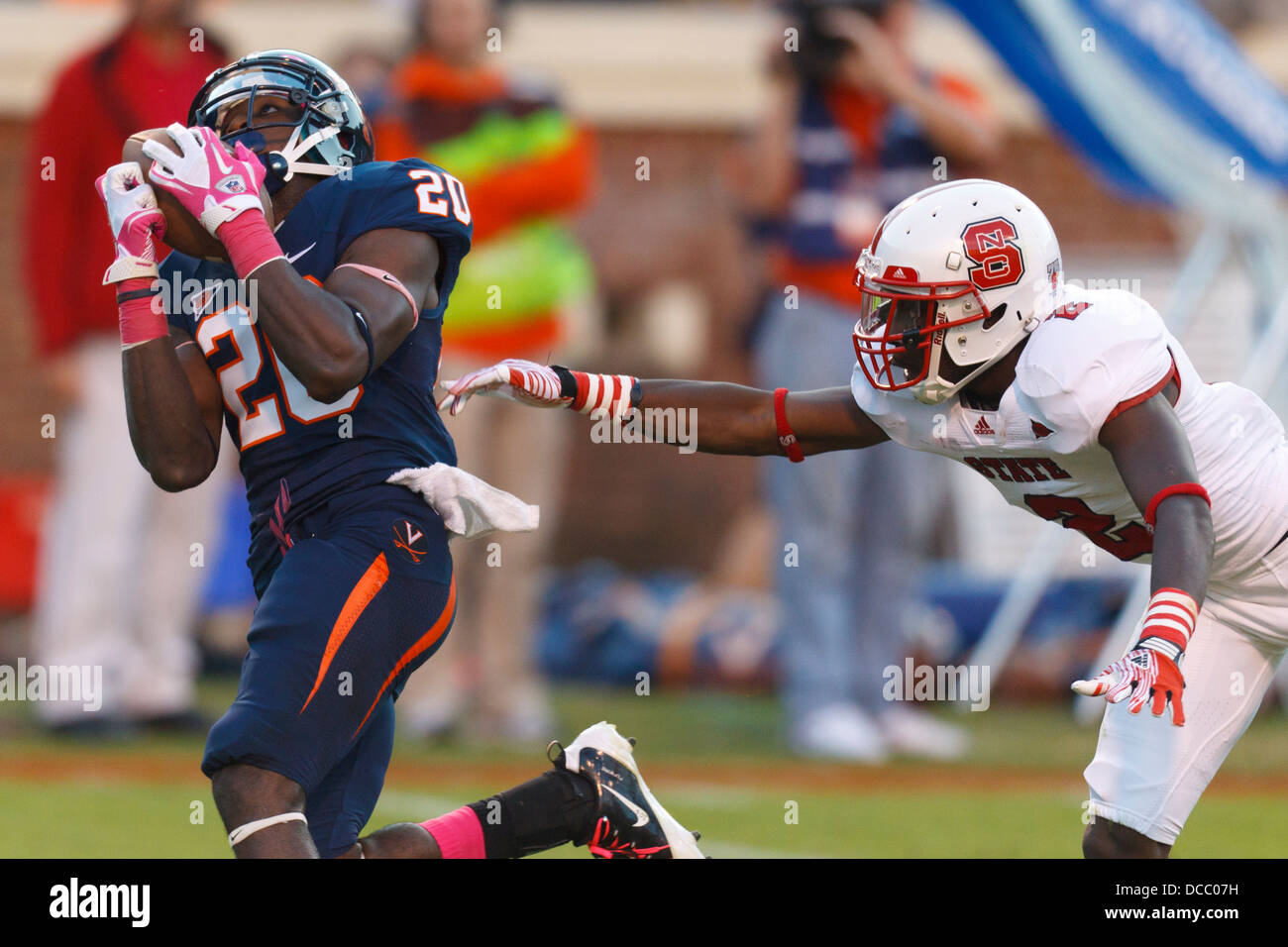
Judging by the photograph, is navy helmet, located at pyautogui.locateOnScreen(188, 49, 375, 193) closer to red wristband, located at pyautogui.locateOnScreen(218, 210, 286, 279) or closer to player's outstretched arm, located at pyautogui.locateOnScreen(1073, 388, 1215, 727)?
red wristband, located at pyautogui.locateOnScreen(218, 210, 286, 279)

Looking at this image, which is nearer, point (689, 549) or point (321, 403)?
point (321, 403)

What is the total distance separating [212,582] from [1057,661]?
4.58m

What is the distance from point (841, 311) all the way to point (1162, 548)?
4.40 metres

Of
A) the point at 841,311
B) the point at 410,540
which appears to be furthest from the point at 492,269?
the point at 410,540

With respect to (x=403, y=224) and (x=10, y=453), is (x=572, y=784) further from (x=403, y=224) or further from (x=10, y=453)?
(x=10, y=453)

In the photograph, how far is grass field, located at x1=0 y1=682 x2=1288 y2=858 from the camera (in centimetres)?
573

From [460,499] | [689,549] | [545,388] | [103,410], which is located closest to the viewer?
[460,499]

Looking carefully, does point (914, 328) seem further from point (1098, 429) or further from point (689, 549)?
point (689, 549)

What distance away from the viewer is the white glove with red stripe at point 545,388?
3.79 meters

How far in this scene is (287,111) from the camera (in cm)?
376

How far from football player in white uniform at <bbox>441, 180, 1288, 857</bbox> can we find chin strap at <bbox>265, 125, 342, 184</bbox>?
0.53 m

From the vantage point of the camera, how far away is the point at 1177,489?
3350 millimetres
